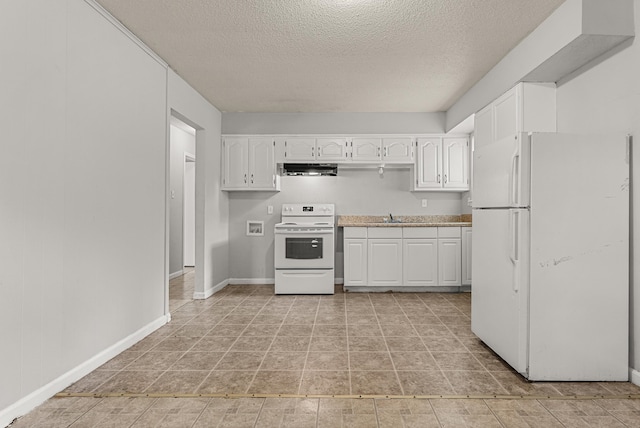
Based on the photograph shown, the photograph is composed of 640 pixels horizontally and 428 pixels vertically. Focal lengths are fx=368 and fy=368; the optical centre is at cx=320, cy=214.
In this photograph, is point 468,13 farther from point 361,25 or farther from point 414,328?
point 414,328

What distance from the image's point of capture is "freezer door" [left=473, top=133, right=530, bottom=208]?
7.75 ft

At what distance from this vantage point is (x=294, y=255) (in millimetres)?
4840

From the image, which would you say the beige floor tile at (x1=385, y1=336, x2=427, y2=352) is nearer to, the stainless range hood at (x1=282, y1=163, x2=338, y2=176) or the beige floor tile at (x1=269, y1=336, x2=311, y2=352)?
the beige floor tile at (x1=269, y1=336, x2=311, y2=352)

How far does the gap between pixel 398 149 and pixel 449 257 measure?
164 cm

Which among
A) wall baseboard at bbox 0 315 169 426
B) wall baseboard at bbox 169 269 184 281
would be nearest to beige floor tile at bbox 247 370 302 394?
wall baseboard at bbox 0 315 169 426

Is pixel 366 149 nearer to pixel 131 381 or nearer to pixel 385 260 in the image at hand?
pixel 385 260

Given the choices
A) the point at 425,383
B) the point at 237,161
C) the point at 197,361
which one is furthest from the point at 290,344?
the point at 237,161

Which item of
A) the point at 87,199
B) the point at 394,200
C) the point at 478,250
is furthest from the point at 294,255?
the point at 87,199

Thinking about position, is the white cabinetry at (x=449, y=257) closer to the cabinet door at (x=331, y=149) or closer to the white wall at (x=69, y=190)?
the cabinet door at (x=331, y=149)

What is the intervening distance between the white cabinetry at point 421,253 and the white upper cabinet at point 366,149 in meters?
1.11

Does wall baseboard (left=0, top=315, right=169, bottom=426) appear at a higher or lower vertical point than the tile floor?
higher

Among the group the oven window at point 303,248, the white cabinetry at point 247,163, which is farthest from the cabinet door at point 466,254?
the white cabinetry at point 247,163

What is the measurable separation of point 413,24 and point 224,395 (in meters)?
2.87

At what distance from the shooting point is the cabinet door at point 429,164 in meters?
5.16
